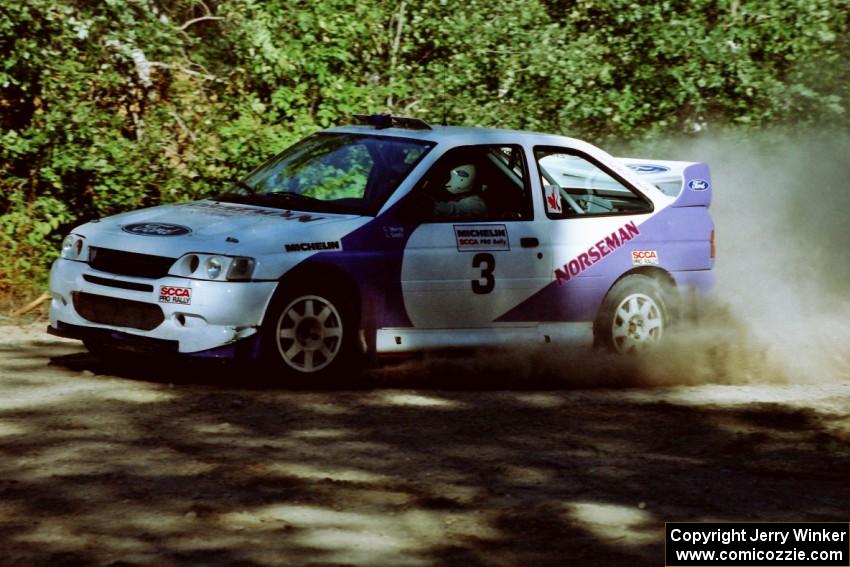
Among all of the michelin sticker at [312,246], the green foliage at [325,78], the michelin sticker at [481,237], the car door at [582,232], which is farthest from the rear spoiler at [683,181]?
the green foliage at [325,78]

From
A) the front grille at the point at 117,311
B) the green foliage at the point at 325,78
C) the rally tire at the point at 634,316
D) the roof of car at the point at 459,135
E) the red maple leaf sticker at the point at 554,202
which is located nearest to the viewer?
the front grille at the point at 117,311

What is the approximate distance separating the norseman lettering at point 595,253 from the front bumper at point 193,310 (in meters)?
2.25

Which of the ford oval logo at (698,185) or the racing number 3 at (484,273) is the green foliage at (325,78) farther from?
the racing number 3 at (484,273)

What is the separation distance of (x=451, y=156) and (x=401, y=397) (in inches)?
71.4

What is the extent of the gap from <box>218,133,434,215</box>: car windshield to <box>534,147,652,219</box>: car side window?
3.60 ft

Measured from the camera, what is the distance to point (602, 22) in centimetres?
1598

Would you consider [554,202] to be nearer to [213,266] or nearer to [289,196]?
[289,196]

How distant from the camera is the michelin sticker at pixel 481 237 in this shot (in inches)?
380

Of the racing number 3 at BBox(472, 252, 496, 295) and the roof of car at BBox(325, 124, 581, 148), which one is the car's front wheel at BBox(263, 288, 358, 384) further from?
the roof of car at BBox(325, 124, 581, 148)

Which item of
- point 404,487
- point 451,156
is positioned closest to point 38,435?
point 404,487

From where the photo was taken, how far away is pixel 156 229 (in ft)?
29.7

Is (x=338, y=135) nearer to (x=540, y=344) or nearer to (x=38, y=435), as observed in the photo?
(x=540, y=344)

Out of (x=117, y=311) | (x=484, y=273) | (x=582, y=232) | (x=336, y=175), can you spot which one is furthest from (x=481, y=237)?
(x=117, y=311)

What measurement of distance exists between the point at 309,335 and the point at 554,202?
2144mm
